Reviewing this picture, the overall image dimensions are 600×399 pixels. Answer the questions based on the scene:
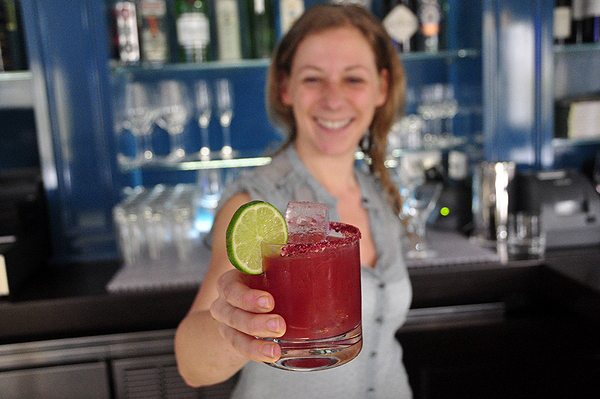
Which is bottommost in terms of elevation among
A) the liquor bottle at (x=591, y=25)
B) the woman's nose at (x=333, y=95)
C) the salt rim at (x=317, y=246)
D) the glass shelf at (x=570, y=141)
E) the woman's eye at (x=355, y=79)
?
the glass shelf at (x=570, y=141)

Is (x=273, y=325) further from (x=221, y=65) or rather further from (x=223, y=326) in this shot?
(x=221, y=65)

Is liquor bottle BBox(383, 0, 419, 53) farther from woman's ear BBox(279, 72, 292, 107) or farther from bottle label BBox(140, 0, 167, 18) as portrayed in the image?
woman's ear BBox(279, 72, 292, 107)

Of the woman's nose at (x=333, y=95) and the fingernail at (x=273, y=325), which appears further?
the woman's nose at (x=333, y=95)

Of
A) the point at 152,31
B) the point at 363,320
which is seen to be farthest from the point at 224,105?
the point at 363,320

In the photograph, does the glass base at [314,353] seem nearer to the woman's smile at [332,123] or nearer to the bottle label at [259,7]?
the woman's smile at [332,123]

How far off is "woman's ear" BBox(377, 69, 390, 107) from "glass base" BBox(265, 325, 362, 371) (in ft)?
3.04

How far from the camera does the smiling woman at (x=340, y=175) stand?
1.21 meters

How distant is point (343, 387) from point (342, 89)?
71cm

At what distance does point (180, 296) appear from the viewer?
5.98ft

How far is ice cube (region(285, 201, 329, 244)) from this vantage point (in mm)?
676

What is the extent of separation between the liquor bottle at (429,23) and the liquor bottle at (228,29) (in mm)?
842

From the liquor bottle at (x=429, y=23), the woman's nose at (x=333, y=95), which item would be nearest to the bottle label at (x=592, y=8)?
the liquor bottle at (x=429, y=23)

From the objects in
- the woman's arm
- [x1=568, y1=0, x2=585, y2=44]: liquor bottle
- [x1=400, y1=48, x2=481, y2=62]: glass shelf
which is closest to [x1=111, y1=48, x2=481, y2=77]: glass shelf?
[x1=400, y1=48, x2=481, y2=62]: glass shelf

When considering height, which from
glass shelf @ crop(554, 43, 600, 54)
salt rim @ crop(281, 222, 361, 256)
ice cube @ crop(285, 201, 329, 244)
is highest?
glass shelf @ crop(554, 43, 600, 54)
